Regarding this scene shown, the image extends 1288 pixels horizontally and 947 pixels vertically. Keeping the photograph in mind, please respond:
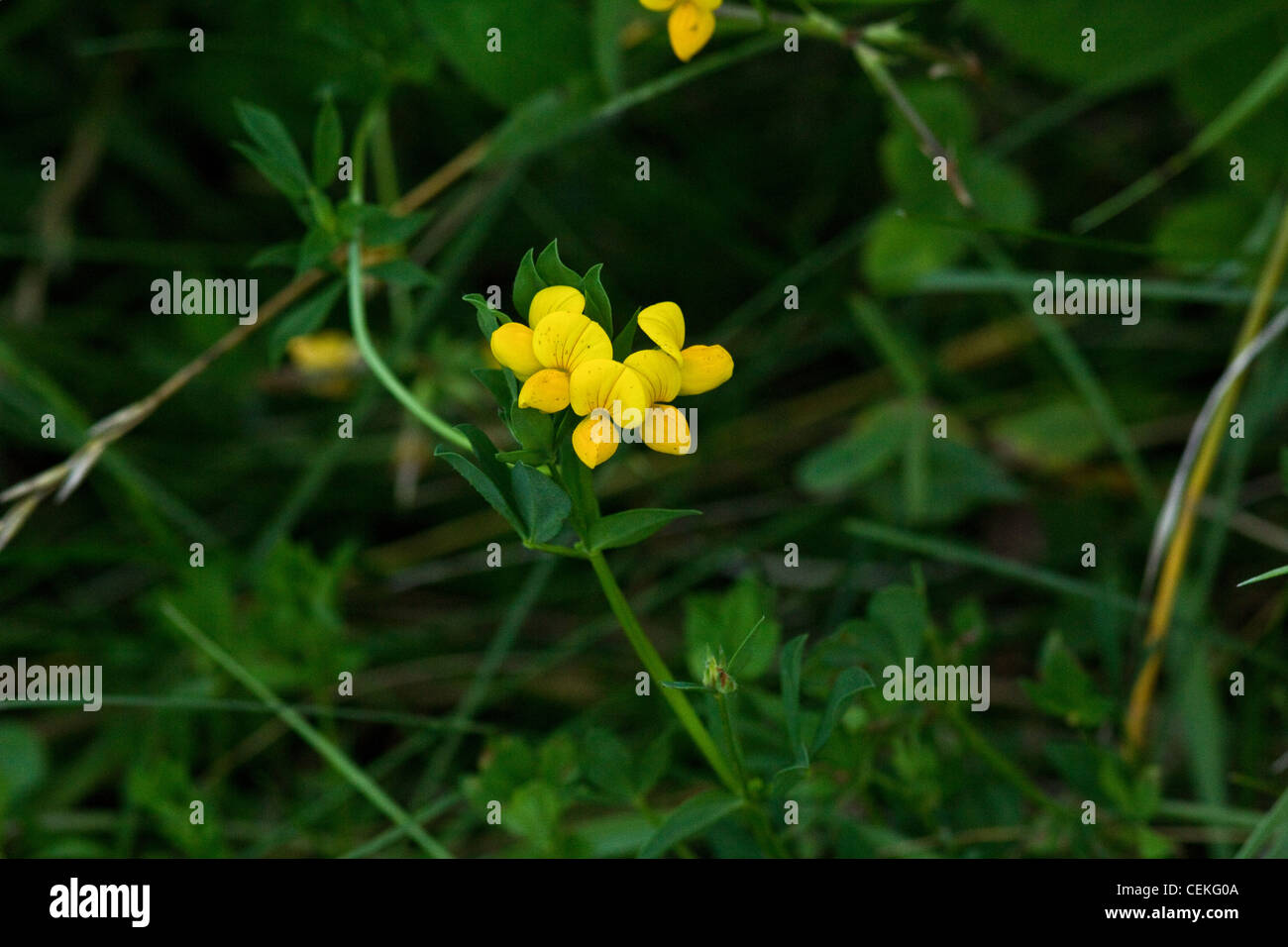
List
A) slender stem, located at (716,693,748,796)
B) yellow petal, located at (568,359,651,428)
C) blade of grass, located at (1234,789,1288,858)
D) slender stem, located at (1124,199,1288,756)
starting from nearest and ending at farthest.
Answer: yellow petal, located at (568,359,651,428), slender stem, located at (716,693,748,796), blade of grass, located at (1234,789,1288,858), slender stem, located at (1124,199,1288,756)

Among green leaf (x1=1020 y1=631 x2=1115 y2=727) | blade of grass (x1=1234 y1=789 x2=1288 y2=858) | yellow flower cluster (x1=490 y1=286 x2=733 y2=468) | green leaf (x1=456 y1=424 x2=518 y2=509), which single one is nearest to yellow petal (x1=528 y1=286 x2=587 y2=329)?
yellow flower cluster (x1=490 y1=286 x2=733 y2=468)

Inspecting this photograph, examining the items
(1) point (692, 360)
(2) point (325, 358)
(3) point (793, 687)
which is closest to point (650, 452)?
(2) point (325, 358)

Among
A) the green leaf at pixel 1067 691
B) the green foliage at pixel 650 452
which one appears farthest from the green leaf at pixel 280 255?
the green leaf at pixel 1067 691

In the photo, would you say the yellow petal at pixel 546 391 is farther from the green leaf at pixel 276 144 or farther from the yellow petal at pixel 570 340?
the green leaf at pixel 276 144

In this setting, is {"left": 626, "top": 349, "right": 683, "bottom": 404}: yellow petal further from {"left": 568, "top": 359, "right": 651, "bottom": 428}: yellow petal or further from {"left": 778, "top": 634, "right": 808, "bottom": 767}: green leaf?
{"left": 778, "top": 634, "right": 808, "bottom": 767}: green leaf
